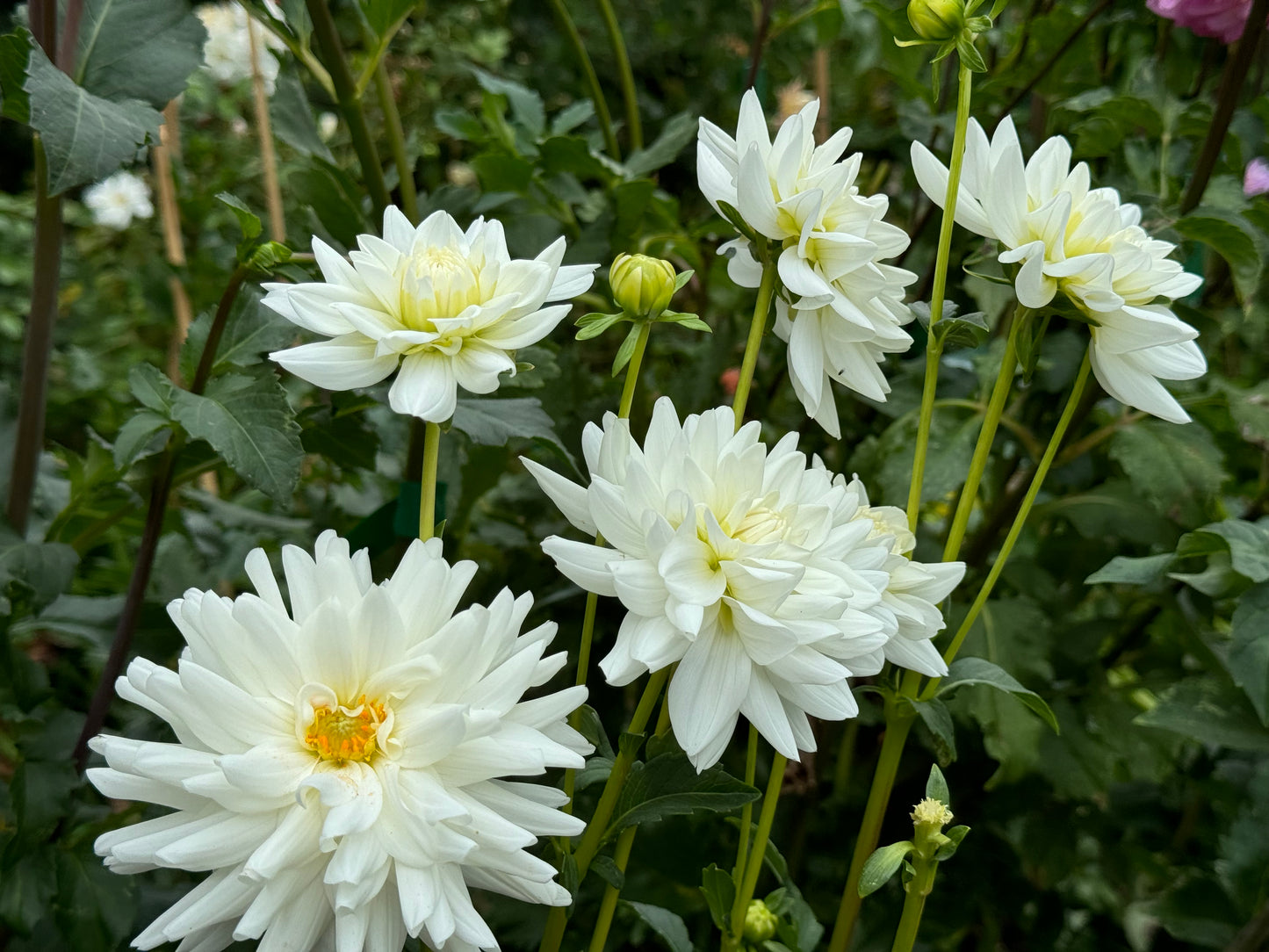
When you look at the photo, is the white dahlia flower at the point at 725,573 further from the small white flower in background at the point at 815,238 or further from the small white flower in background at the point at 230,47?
the small white flower in background at the point at 230,47

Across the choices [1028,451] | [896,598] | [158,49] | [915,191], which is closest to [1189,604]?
[1028,451]

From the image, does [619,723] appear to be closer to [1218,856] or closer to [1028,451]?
[1028,451]

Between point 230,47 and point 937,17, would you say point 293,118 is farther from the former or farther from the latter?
point 230,47

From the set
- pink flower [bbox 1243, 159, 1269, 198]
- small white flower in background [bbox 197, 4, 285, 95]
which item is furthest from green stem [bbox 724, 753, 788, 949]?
small white flower in background [bbox 197, 4, 285, 95]

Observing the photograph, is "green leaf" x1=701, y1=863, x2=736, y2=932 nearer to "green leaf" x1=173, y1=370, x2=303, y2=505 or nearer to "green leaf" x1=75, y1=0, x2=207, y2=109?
"green leaf" x1=173, y1=370, x2=303, y2=505

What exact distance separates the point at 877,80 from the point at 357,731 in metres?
1.38

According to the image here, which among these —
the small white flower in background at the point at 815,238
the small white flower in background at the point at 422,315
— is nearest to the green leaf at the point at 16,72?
the small white flower in background at the point at 422,315

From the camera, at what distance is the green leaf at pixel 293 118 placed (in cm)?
76

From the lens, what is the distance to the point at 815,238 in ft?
1.36

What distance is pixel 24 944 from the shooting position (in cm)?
64

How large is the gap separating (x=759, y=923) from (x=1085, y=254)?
0.33m

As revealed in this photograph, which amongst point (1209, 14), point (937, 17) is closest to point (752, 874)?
point (937, 17)

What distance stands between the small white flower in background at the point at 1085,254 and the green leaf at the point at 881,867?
217 millimetres

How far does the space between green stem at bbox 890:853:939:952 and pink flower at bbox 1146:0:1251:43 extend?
2.16 ft
